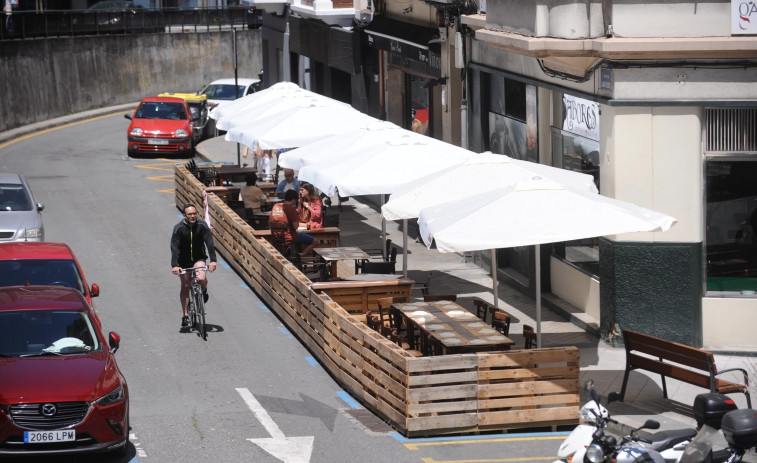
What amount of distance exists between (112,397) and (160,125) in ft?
88.6

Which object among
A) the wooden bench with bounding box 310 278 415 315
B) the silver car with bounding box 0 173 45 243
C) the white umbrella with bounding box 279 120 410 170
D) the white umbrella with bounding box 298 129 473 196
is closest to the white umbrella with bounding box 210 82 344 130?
the white umbrella with bounding box 279 120 410 170

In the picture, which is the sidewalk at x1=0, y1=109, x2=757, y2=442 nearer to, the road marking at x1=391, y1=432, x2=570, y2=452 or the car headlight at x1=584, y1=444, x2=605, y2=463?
the road marking at x1=391, y1=432, x2=570, y2=452

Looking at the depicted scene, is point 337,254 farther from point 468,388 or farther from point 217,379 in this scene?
point 468,388

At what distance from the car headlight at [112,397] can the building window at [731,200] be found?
8.27 meters

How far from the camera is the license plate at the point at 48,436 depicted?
11664mm

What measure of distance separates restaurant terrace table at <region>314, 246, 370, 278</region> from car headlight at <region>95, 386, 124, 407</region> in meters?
7.27

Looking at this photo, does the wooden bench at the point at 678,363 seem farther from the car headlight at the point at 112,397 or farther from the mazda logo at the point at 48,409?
the mazda logo at the point at 48,409

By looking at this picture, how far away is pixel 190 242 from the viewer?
17.8 m

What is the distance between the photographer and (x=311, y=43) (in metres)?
37.3

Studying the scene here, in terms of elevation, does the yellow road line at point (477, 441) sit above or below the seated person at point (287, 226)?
below

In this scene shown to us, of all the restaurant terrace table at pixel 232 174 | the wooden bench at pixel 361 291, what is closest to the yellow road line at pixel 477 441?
the wooden bench at pixel 361 291

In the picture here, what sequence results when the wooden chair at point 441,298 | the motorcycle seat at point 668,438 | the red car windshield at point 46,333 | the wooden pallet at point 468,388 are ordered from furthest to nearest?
the wooden chair at point 441,298, the wooden pallet at point 468,388, the red car windshield at point 46,333, the motorcycle seat at point 668,438

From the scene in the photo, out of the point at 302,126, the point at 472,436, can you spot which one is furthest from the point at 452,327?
the point at 302,126

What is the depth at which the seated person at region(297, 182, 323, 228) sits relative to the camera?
22.1m
